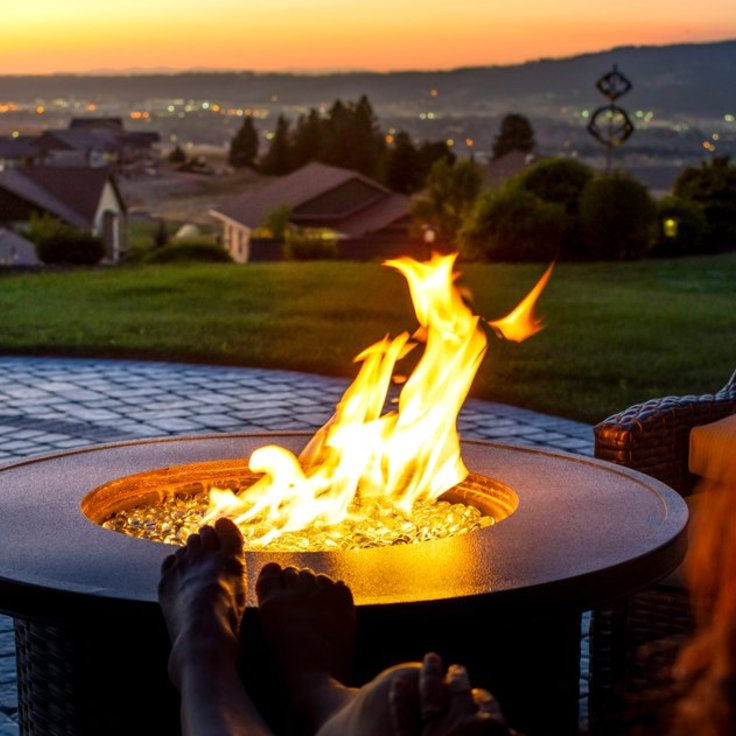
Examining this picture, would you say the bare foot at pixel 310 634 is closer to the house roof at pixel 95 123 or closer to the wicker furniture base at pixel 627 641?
the wicker furniture base at pixel 627 641

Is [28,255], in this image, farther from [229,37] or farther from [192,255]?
[229,37]

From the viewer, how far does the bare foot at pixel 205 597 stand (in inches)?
82.1

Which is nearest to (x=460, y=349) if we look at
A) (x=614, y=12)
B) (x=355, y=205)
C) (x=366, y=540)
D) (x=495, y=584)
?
(x=366, y=540)

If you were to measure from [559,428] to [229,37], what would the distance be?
76164 millimetres

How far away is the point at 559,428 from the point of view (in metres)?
6.98

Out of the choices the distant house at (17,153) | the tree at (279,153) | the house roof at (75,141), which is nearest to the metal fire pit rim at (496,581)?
the tree at (279,153)

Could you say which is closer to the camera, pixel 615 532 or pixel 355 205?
pixel 615 532

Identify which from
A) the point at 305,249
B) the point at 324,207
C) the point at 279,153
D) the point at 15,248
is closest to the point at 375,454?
the point at 305,249

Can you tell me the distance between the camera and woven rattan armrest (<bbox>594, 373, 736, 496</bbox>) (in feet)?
11.1

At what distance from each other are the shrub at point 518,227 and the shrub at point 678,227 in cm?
168

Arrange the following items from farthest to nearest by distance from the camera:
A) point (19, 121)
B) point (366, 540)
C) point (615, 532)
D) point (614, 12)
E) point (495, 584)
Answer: point (19, 121) → point (614, 12) → point (366, 540) → point (615, 532) → point (495, 584)

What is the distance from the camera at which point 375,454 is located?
3.15 metres

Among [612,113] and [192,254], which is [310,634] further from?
[192,254]

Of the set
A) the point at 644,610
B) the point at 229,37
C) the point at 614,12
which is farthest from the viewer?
the point at 229,37
